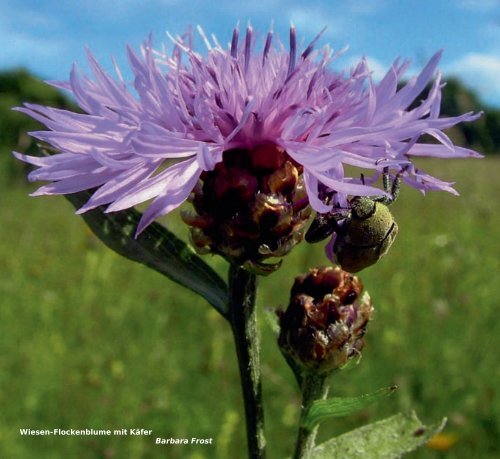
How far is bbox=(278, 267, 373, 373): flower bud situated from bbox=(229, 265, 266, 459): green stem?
87 mm

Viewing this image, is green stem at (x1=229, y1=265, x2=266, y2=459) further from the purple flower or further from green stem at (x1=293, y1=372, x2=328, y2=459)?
the purple flower

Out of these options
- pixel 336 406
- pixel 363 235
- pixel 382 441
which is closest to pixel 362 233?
pixel 363 235

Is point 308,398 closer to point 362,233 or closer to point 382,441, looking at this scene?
point 382,441

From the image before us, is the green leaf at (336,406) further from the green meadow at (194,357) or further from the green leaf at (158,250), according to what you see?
the green meadow at (194,357)

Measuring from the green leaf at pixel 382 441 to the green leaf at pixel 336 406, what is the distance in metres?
0.17

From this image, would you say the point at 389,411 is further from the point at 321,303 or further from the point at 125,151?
the point at 125,151

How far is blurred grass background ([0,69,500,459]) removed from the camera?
308cm

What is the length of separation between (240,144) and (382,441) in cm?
72

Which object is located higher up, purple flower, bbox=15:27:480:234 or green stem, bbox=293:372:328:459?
purple flower, bbox=15:27:480:234

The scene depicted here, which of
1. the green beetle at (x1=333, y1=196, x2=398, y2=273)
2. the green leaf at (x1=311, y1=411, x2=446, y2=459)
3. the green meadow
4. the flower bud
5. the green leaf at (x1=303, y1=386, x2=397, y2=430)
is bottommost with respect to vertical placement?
the green meadow

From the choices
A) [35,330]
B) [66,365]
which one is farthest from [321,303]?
[35,330]

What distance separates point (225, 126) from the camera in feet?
4.13

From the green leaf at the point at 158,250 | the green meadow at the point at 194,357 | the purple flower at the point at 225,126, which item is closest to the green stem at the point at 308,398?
the green leaf at the point at 158,250

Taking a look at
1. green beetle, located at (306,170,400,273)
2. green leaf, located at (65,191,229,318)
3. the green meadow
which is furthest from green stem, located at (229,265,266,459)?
the green meadow
